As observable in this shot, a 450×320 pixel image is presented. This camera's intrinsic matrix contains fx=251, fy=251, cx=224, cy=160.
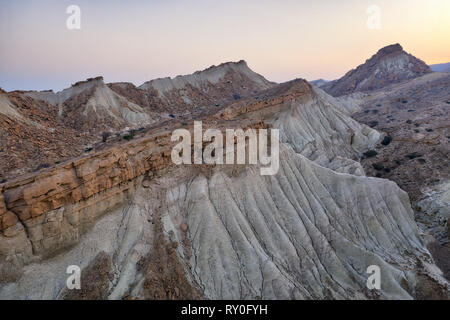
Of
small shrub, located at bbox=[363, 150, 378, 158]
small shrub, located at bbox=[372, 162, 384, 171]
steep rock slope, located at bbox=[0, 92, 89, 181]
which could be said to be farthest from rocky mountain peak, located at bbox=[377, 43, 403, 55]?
steep rock slope, located at bbox=[0, 92, 89, 181]

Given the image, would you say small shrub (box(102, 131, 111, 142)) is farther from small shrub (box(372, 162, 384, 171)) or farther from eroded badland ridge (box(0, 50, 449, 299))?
small shrub (box(372, 162, 384, 171))

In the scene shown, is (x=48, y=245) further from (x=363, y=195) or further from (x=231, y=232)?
(x=363, y=195)

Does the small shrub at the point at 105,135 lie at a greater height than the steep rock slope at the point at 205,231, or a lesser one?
greater

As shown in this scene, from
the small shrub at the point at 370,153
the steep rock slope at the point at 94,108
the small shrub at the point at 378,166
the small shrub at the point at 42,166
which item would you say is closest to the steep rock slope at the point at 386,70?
the small shrub at the point at 370,153

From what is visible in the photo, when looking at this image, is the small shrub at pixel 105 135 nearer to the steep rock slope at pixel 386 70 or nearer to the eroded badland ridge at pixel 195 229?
the eroded badland ridge at pixel 195 229

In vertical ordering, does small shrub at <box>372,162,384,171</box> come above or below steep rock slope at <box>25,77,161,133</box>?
below
